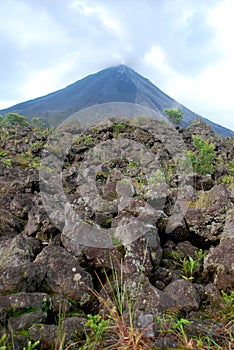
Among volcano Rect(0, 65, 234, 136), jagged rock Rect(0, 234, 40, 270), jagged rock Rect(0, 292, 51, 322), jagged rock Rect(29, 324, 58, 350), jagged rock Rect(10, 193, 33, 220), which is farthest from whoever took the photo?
volcano Rect(0, 65, 234, 136)

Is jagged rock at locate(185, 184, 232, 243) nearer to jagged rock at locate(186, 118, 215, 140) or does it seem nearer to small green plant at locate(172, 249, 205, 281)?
small green plant at locate(172, 249, 205, 281)

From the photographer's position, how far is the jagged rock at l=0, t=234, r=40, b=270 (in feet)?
13.7

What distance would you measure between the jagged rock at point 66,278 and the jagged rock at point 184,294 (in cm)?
100

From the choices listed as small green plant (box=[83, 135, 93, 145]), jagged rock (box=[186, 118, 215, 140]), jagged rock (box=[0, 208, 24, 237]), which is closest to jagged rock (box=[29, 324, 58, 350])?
jagged rock (box=[0, 208, 24, 237])

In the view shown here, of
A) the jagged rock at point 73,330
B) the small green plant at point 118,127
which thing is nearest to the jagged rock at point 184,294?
the jagged rock at point 73,330

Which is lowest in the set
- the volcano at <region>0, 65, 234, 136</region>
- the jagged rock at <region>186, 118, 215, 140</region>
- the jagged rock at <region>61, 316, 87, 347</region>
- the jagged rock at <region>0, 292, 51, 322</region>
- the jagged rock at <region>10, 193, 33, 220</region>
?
the jagged rock at <region>61, 316, 87, 347</region>

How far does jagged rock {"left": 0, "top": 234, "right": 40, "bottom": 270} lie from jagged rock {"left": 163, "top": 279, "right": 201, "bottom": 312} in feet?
6.31

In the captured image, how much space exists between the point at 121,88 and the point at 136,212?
134 meters

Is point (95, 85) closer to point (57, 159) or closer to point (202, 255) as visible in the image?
point (57, 159)

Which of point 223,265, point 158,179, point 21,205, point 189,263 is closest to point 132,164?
point 158,179

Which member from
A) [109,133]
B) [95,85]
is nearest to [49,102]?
[95,85]

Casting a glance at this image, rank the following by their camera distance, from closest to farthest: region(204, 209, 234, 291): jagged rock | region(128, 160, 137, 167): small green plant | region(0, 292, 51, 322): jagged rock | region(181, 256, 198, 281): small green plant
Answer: region(0, 292, 51, 322): jagged rock → region(204, 209, 234, 291): jagged rock → region(181, 256, 198, 281): small green plant → region(128, 160, 137, 167): small green plant

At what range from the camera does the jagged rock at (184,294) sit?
365 centimetres

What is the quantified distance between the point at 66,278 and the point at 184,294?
1437 mm
